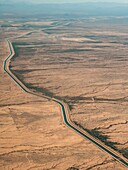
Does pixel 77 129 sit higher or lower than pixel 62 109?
lower

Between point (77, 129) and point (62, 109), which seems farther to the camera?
point (62, 109)

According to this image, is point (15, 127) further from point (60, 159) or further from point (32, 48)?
point (32, 48)

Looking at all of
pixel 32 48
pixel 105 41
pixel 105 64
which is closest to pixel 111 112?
pixel 105 64

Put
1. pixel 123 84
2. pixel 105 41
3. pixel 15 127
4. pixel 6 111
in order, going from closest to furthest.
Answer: pixel 15 127 → pixel 6 111 → pixel 123 84 → pixel 105 41

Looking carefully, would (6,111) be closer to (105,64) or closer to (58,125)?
(58,125)

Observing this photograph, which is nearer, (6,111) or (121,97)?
(6,111)

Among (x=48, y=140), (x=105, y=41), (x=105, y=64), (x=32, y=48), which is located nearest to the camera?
(x=48, y=140)

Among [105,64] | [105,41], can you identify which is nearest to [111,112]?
[105,64]
